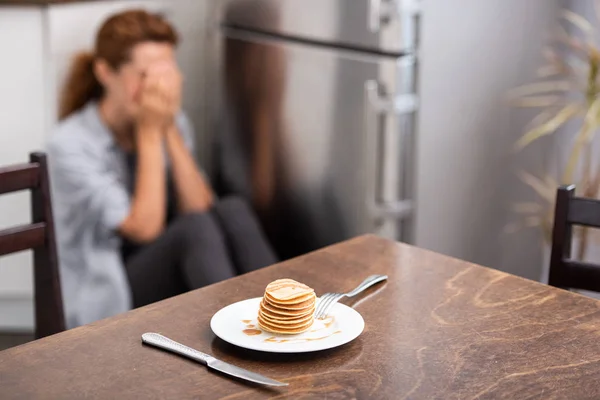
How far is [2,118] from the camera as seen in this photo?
265cm

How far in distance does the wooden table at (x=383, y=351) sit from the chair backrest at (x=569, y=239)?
160 mm

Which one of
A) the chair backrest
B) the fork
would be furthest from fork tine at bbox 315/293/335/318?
the chair backrest

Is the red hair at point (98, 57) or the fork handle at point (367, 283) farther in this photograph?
the red hair at point (98, 57)

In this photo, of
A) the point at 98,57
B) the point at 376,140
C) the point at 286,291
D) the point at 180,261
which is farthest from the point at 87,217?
the point at 286,291

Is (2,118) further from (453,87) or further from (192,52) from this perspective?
(453,87)

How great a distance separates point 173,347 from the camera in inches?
46.1

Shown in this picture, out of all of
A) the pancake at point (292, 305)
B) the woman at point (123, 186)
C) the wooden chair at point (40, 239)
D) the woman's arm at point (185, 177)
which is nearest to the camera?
the pancake at point (292, 305)

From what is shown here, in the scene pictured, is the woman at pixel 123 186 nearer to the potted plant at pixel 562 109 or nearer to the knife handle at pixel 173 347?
the potted plant at pixel 562 109

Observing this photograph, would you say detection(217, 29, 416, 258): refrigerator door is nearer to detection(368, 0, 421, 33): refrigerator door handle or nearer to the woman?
detection(368, 0, 421, 33): refrigerator door handle

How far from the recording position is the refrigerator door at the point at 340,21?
242 cm

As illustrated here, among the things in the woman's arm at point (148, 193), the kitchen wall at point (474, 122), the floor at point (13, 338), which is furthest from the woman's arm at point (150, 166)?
the kitchen wall at point (474, 122)

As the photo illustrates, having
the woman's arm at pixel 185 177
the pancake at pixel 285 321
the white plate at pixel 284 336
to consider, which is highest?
the pancake at pixel 285 321

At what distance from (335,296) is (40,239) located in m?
0.54

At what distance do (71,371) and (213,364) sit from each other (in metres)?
0.16
